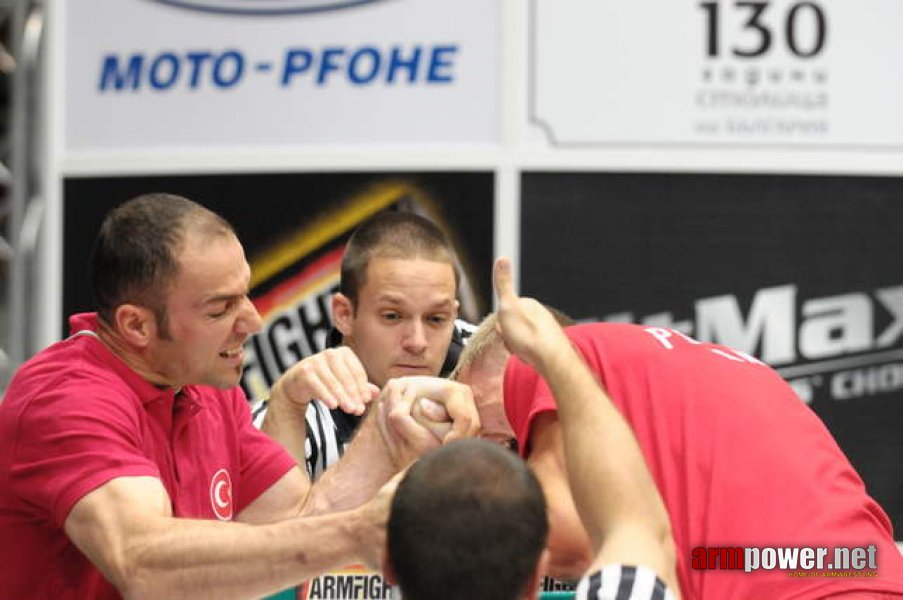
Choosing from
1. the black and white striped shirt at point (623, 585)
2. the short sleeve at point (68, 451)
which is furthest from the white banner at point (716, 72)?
the black and white striped shirt at point (623, 585)

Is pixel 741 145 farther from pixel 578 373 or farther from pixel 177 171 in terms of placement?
pixel 578 373

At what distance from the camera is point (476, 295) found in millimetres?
5609

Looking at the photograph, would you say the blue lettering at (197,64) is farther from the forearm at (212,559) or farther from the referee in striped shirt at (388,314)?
the forearm at (212,559)

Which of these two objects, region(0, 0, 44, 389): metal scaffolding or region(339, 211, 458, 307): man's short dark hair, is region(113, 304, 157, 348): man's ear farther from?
region(0, 0, 44, 389): metal scaffolding

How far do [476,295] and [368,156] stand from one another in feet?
2.04

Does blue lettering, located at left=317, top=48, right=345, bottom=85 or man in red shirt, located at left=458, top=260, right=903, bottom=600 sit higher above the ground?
blue lettering, located at left=317, top=48, right=345, bottom=85

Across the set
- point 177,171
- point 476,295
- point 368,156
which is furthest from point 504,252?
point 177,171

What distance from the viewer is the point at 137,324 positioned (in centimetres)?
300

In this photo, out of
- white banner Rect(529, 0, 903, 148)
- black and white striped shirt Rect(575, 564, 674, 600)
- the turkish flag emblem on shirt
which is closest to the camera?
black and white striped shirt Rect(575, 564, 674, 600)

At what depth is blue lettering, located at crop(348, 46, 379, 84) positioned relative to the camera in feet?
18.6

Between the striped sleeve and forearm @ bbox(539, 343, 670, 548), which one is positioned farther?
the striped sleeve

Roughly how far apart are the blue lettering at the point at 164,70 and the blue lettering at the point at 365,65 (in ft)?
2.06

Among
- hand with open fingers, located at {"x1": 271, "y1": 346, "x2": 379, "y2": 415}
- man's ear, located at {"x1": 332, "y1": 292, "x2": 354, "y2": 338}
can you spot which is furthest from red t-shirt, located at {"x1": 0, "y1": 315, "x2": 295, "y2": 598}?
man's ear, located at {"x1": 332, "y1": 292, "x2": 354, "y2": 338}

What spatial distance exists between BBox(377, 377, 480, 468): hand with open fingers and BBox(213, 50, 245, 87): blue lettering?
302cm
